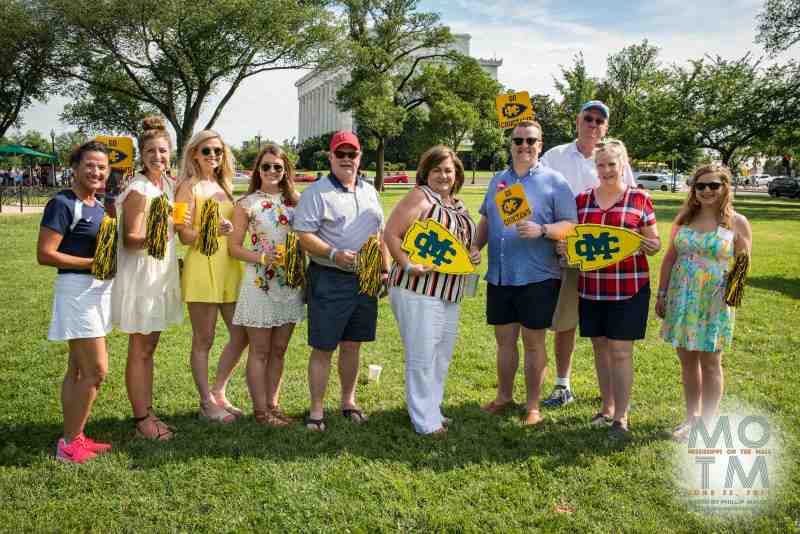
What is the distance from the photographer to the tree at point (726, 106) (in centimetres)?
3384

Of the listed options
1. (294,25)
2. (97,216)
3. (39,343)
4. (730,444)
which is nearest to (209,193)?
(97,216)

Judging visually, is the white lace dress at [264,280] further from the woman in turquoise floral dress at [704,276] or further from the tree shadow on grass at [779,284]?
the tree shadow on grass at [779,284]

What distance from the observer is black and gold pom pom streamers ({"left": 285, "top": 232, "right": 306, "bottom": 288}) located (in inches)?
172

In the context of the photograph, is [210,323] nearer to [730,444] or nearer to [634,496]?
[634,496]

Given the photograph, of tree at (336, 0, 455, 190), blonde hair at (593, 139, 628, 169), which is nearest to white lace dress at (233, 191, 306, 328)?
blonde hair at (593, 139, 628, 169)

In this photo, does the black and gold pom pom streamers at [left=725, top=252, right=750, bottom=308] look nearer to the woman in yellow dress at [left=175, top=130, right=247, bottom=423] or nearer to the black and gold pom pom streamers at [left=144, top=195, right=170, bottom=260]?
the woman in yellow dress at [left=175, top=130, right=247, bottom=423]

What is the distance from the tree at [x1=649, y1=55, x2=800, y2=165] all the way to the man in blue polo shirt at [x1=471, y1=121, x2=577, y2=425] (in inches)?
1407

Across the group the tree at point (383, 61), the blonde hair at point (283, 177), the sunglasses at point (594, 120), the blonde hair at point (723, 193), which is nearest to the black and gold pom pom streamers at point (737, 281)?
the blonde hair at point (723, 193)

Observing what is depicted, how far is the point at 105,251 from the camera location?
3.74 meters

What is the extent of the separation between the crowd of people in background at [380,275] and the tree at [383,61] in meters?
36.0

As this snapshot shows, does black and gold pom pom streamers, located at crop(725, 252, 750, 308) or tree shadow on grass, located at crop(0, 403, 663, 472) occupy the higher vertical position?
black and gold pom pom streamers, located at crop(725, 252, 750, 308)

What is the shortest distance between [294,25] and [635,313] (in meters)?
31.1

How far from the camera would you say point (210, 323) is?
4586 millimetres

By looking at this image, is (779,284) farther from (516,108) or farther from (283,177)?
(283,177)
